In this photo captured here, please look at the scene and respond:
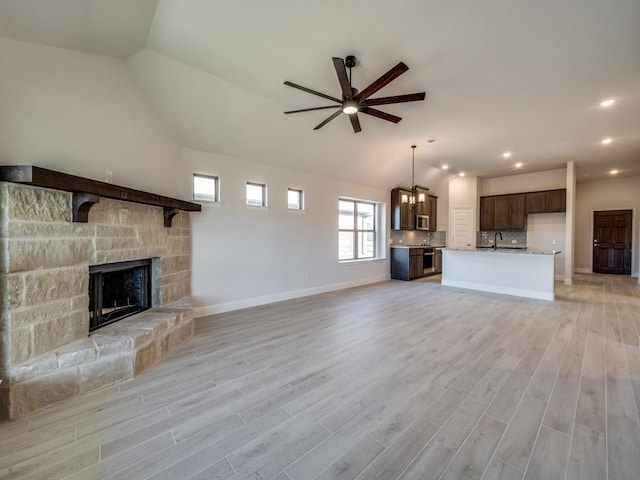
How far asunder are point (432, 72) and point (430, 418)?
3540mm

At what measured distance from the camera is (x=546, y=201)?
780 cm

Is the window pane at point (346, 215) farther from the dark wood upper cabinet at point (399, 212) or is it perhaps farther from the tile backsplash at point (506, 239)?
the tile backsplash at point (506, 239)

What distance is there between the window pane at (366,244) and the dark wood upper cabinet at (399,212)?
0.79 metres

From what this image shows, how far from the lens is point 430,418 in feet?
6.20

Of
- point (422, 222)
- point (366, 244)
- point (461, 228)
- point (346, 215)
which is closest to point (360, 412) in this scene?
point (346, 215)

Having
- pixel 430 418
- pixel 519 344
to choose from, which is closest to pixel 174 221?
pixel 430 418

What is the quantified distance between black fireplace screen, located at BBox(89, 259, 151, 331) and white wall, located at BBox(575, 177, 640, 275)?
41.2 ft

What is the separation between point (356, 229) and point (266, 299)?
3.22 meters

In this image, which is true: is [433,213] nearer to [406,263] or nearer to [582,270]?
[406,263]

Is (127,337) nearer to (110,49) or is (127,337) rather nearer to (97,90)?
(97,90)

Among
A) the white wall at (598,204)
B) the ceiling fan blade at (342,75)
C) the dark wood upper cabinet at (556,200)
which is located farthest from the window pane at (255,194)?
the white wall at (598,204)

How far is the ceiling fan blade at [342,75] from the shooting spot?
7.58 ft

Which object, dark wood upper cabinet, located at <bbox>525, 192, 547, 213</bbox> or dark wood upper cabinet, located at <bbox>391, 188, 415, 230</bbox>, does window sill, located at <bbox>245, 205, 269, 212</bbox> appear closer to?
dark wood upper cabinet, located at <bbox>391, 188, 415, 230</bbox>

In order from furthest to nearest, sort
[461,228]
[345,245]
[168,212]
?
[461,228], [345,245], [168,212]
